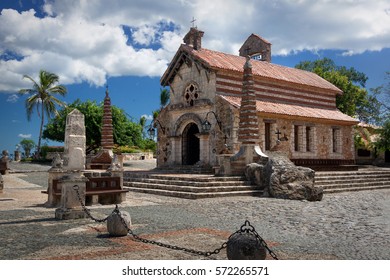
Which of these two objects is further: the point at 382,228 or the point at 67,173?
the point at 67,173

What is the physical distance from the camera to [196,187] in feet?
48.0

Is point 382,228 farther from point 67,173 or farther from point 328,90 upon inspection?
point 328,90

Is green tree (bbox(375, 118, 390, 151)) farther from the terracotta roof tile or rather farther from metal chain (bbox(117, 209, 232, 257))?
metal chain (bbox(117, 209, 232, 257))

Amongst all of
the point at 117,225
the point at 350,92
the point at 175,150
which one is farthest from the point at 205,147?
the point at 350,92

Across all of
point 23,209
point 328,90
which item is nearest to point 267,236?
point 23,209

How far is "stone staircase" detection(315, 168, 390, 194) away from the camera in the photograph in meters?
17.7

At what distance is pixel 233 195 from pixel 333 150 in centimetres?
1434

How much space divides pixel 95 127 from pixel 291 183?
25.4 metres

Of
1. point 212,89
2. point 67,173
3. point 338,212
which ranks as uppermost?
point 212,89

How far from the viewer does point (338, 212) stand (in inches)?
406

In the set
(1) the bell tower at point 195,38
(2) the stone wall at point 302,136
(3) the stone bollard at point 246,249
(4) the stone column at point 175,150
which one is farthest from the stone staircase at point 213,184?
(3) the stone bollard at point 246,249

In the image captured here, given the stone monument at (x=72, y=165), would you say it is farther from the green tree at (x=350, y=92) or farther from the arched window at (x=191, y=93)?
the green tree at (x=350, y=92)

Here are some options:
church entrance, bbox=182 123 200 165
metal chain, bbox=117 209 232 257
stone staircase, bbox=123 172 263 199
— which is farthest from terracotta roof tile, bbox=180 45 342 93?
metal chain, bbox=117 209 232 257

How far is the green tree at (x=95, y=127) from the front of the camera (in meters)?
35.8
